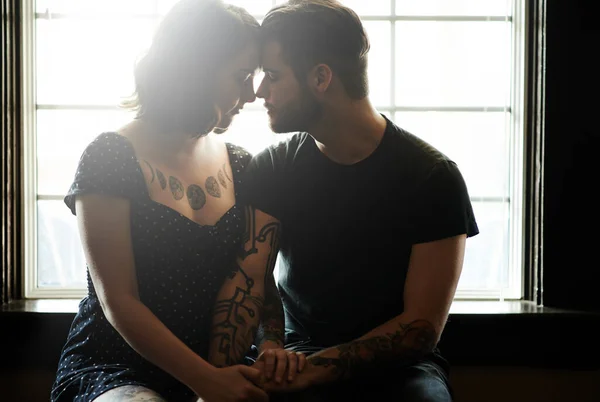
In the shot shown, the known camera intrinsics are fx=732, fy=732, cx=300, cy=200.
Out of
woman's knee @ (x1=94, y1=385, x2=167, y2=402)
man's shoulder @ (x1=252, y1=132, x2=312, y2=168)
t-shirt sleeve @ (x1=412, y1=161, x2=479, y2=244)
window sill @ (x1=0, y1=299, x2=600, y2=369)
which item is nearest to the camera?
woman's knee @ (x1=94, y1=385, x2=167, y2=402)

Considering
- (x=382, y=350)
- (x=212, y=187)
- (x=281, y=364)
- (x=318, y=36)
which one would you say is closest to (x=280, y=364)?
(x=281, y=364)

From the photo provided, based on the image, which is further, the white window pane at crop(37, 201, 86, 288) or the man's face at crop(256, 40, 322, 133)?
the white window pane at crop(37, 201, 86, 288)

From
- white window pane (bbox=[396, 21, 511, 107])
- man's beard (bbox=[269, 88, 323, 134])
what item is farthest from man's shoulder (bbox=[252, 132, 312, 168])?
white window pane (bbox=[396, 21, 511, 107])

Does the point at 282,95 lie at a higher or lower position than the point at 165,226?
higher

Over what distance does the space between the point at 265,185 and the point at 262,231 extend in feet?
0.39

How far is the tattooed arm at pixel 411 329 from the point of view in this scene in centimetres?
162

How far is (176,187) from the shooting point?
167cm

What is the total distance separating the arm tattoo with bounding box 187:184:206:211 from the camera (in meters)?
1.69

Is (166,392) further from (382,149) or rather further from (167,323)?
(382,149)

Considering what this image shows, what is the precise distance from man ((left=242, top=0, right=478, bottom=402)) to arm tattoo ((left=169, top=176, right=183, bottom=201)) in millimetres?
188

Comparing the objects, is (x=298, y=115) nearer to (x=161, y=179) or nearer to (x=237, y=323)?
(x=161, y=179)

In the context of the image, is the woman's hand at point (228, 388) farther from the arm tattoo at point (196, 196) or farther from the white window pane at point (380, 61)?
the white window pane at point (380, 61)

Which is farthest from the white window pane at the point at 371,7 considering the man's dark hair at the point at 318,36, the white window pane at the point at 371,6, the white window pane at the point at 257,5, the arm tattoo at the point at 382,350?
the arm tattoo at the point at 382,350

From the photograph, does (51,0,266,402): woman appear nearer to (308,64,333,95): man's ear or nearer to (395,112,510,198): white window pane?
(308,64,333,95): man's ear
